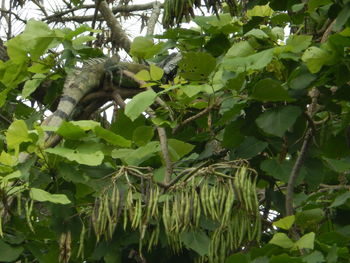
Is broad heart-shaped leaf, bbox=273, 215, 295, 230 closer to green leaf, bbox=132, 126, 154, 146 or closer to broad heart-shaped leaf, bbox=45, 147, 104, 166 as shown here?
broad heart-shaped leaf, bbox=45, 147, 104, 166

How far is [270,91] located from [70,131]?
62cm

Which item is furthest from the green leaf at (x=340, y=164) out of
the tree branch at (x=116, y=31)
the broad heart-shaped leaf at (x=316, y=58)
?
the tree branch at (x=116, y=31)

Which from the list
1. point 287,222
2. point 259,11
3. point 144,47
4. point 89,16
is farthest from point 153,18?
point 287,222

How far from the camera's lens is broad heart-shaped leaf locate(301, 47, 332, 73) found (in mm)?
2637

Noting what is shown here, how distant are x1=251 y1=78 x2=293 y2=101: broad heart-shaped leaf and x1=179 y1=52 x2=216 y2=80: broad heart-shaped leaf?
0.66 ft

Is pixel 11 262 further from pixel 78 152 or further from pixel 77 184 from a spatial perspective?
pixel 78 152

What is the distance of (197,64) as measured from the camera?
9.50 feet

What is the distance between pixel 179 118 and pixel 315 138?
20.9 inches

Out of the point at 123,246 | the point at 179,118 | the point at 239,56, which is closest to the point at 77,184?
the point at 123,246

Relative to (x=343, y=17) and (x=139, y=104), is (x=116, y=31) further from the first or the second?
(x=343, y=17)

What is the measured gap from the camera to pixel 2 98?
355cm

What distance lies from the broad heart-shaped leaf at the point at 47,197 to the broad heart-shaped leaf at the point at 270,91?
2.19 feet

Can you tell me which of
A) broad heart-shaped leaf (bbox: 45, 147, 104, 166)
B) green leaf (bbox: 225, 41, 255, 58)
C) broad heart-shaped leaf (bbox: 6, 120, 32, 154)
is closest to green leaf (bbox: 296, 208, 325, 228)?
green leaf (bbox: 225, 41, 255, 58)

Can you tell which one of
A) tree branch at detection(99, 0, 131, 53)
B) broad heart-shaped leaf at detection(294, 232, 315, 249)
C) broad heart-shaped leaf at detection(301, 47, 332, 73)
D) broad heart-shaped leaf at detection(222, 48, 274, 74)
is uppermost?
tree branch at detection(99, 0, 131, 53)
